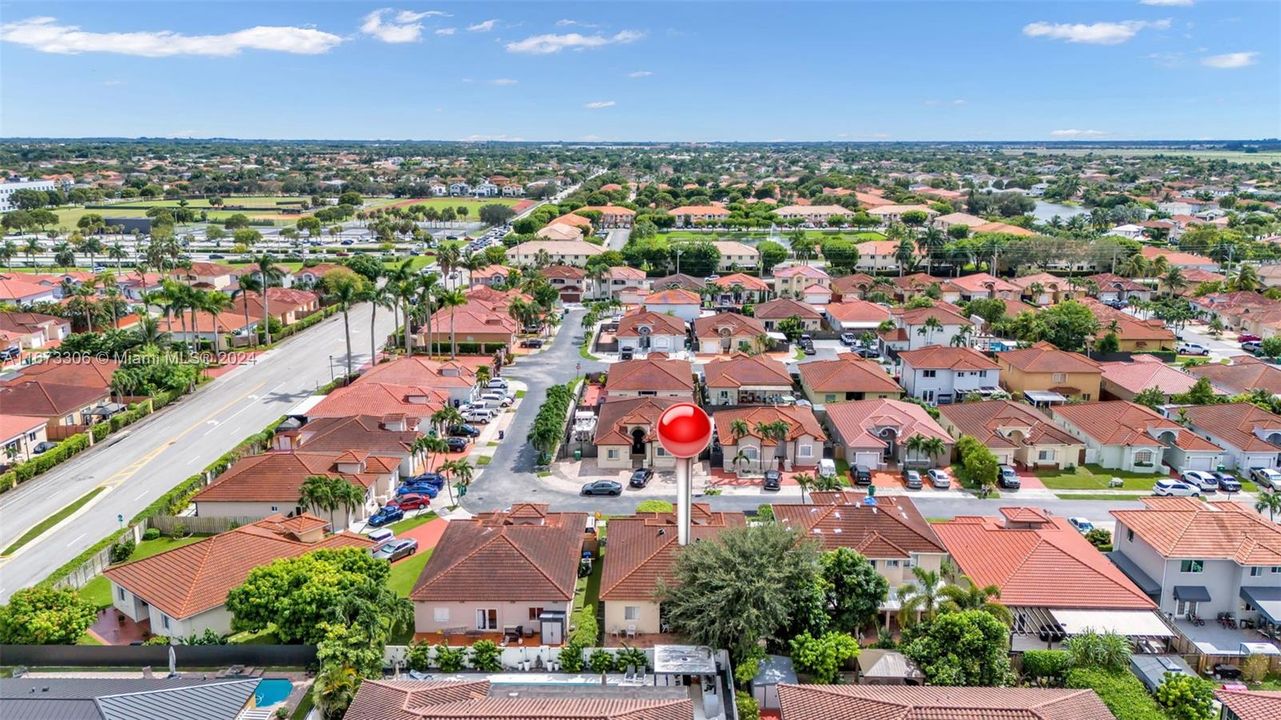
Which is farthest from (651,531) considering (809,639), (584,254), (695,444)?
(584,254)

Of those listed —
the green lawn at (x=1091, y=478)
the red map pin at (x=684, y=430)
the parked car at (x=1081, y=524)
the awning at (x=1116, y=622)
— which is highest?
the red map pin at (x=684, y=430)

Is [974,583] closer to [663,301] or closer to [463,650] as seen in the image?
[463,650]

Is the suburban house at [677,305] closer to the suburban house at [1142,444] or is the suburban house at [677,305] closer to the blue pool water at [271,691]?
the suburban house at [1142,444]

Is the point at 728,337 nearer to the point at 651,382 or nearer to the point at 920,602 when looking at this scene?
the point at 651,382

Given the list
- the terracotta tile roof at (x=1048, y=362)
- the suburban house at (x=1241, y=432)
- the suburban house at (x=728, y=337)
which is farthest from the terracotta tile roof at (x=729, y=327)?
the suburban house at (x=1241, y=432)

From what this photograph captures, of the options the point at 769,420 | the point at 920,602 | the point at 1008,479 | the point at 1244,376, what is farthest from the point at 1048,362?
the point at 920,602

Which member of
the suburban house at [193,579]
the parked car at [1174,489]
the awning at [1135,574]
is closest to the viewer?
the suburban house at [193,579]
